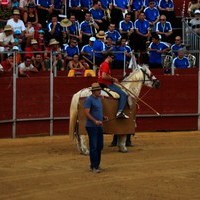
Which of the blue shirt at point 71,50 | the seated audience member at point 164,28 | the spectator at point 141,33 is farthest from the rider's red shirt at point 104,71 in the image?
the seated audience member at point 164,28

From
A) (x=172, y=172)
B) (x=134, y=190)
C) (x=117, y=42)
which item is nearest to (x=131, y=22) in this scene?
(x=117, y=42)

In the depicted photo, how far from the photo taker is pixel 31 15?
22.2m

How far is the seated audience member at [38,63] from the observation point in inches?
779

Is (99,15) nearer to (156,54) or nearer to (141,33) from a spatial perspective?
(141,33)

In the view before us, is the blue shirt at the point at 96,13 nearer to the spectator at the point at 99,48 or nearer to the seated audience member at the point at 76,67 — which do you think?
the spectator at the point at 99,48

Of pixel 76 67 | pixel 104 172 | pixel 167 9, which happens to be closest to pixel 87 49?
pixel 76 67

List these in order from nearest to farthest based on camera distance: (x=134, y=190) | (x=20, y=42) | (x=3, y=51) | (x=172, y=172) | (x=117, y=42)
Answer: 1. (x=134, y=190)
2. (x=172, y=172)
3. (x=3, y=51)
4. (x=20, y=42)
5. (x=117, y=42)

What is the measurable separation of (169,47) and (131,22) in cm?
167

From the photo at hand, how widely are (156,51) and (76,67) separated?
2.57m

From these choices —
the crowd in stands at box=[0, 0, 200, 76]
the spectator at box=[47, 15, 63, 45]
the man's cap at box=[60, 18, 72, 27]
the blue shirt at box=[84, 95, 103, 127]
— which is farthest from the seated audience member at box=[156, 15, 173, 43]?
the blue shirt at box=[84, 95, 103, 127]

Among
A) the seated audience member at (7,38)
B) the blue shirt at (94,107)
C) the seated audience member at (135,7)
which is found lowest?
the blue shirt at (94,107)

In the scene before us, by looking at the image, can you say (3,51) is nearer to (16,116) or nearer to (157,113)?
(16,116)

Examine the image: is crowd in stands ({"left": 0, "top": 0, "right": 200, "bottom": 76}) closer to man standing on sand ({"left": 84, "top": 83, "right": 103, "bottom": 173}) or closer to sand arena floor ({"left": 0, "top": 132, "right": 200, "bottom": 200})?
sand arena floor ({"left": 0, "top": 132, "right": 200, "bottom": 200})

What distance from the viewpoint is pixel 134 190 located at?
12062mm
